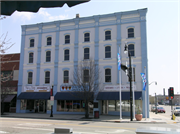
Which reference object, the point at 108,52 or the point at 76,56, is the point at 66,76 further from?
the point at 108,52

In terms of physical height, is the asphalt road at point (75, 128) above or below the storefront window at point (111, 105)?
below

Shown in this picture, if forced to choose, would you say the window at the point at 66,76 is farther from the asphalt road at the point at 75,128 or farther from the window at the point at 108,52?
the asphalt road at the point at 75,128

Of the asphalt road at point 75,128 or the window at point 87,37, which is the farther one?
the window at point 87,37

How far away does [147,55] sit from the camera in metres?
25.2

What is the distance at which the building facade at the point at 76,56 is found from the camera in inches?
1010

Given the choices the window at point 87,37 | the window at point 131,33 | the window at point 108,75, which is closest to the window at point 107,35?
the window at point 87,37

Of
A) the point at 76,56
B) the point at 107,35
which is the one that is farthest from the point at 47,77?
the point at 107,35

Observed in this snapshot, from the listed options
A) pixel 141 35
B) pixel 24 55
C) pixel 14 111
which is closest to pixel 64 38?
pixel 24 55

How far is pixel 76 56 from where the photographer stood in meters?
28.5

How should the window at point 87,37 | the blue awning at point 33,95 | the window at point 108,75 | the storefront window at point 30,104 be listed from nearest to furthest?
the window at point 108,75 → the blue awning at point 33,95 → the window at point 87,37 → the storefront window at point 30,104

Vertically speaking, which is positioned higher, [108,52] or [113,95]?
[108,52]

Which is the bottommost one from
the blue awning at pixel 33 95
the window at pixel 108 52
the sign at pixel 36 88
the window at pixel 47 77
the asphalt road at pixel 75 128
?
the asphalt road at pixel 75 128

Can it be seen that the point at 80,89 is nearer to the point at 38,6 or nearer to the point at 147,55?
the point at 147,55

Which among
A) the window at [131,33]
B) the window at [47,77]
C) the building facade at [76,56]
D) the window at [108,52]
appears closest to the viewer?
the building facade at [76,56]
